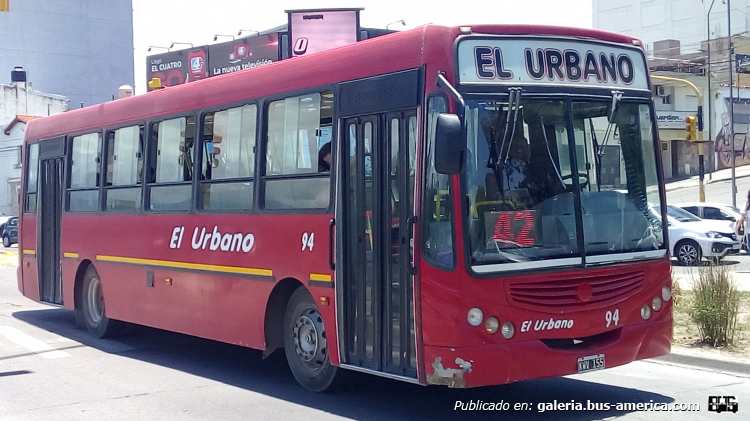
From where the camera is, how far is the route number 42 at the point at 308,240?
8.35 meters

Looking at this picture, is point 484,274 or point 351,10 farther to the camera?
point 351,10

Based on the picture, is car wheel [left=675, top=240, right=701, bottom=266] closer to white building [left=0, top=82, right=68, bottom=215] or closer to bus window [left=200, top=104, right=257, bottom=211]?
bus window [left=200, top=104, right=257, bottom=211]

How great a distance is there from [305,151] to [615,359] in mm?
3467

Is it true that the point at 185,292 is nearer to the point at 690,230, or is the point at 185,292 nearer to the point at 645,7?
the point at 690,230

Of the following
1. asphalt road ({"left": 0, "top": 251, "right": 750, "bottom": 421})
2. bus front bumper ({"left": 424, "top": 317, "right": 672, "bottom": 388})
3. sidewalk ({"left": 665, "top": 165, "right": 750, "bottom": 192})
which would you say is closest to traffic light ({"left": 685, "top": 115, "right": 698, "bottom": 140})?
asphalt road ({"left": 0, "top": 251, "right": 750, "bottom": 421})

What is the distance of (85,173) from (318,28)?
1632cm

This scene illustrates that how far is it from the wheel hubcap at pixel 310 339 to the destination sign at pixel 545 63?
2854 millimetres

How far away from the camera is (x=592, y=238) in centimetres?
725

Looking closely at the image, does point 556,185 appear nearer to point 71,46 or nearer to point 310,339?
point 310,339

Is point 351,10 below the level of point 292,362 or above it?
above

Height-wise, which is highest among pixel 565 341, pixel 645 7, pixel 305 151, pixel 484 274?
pixel 645 7

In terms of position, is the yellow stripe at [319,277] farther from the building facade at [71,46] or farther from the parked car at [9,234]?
the building facade at [71,46]

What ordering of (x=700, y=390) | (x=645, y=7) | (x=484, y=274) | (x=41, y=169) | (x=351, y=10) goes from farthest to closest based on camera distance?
(x=645, y=7), (x=351, y=10), (x=41, y=169), (x=700, y=390), (x=484, y=274)

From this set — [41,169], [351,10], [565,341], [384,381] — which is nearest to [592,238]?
[565,341]
